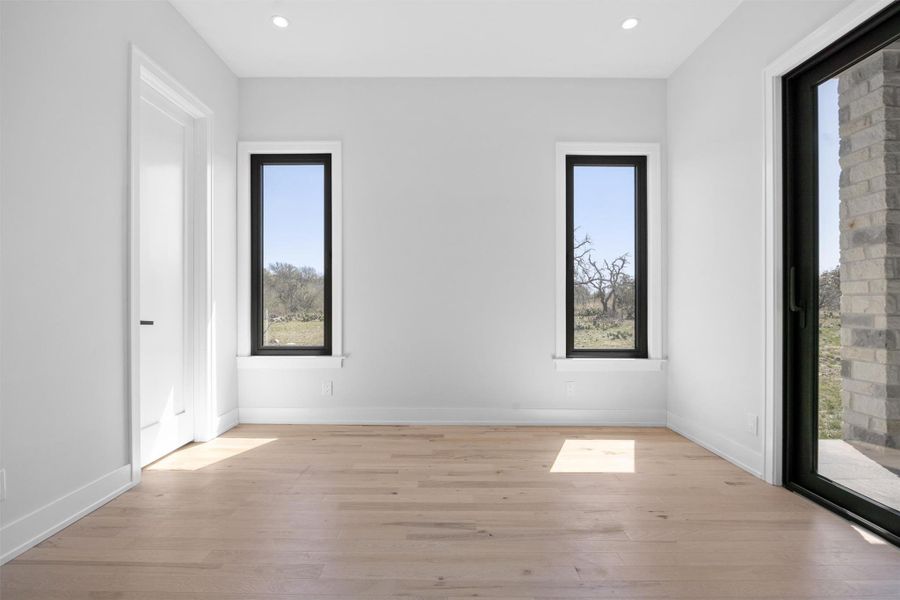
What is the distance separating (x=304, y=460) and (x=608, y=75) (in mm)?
3584

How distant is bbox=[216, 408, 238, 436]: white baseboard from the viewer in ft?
12.3

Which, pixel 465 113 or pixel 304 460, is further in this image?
pixel 465 113

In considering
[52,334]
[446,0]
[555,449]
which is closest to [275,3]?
[446,0]

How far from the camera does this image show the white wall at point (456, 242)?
405 centimetres

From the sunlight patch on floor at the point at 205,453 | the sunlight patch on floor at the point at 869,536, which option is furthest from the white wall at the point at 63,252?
the sunlight patch on floor at the point at 869,536

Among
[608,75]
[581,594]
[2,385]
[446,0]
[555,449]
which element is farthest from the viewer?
[608,75]

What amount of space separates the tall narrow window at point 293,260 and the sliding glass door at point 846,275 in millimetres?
3166

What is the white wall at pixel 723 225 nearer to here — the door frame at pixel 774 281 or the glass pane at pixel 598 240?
the door frame at pixel 774 281

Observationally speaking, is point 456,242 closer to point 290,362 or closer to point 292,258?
point 292,258

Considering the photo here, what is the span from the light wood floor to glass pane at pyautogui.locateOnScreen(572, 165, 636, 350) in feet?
4.14

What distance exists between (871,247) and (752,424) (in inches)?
47.1

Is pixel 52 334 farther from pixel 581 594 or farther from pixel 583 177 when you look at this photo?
pixel 583 177

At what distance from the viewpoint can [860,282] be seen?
2.28 metres

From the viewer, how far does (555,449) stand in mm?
3402
